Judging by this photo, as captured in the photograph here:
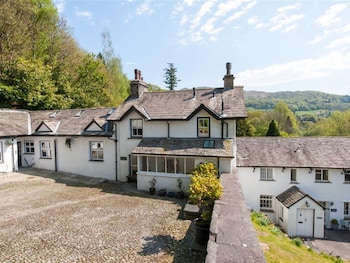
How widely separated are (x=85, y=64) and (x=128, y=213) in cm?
3327

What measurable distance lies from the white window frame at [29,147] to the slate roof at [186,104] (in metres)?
9.49

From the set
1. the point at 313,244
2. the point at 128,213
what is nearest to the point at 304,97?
the point at 313,244

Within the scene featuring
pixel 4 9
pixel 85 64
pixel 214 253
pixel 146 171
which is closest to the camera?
pixel 214 253

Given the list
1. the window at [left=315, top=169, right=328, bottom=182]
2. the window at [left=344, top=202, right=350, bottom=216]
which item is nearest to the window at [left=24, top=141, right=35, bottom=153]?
the window at [left=315, top=169, right=328, bottom=182]

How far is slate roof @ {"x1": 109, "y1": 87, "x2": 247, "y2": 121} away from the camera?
52.1ft

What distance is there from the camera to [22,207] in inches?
482

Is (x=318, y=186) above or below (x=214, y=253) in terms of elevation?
below

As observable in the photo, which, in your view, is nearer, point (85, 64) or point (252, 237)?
point (252, 237)

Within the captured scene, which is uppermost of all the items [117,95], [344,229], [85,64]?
[85,64]

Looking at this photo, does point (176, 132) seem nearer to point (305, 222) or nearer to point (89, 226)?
point (89, 226)

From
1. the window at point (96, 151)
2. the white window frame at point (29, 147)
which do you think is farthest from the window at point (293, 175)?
the white window frame at point (29, 147)

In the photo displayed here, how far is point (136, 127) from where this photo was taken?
58.6 ft

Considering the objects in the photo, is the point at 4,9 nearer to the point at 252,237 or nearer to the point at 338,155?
the point at 252,237

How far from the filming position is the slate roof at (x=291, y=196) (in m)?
19.0
